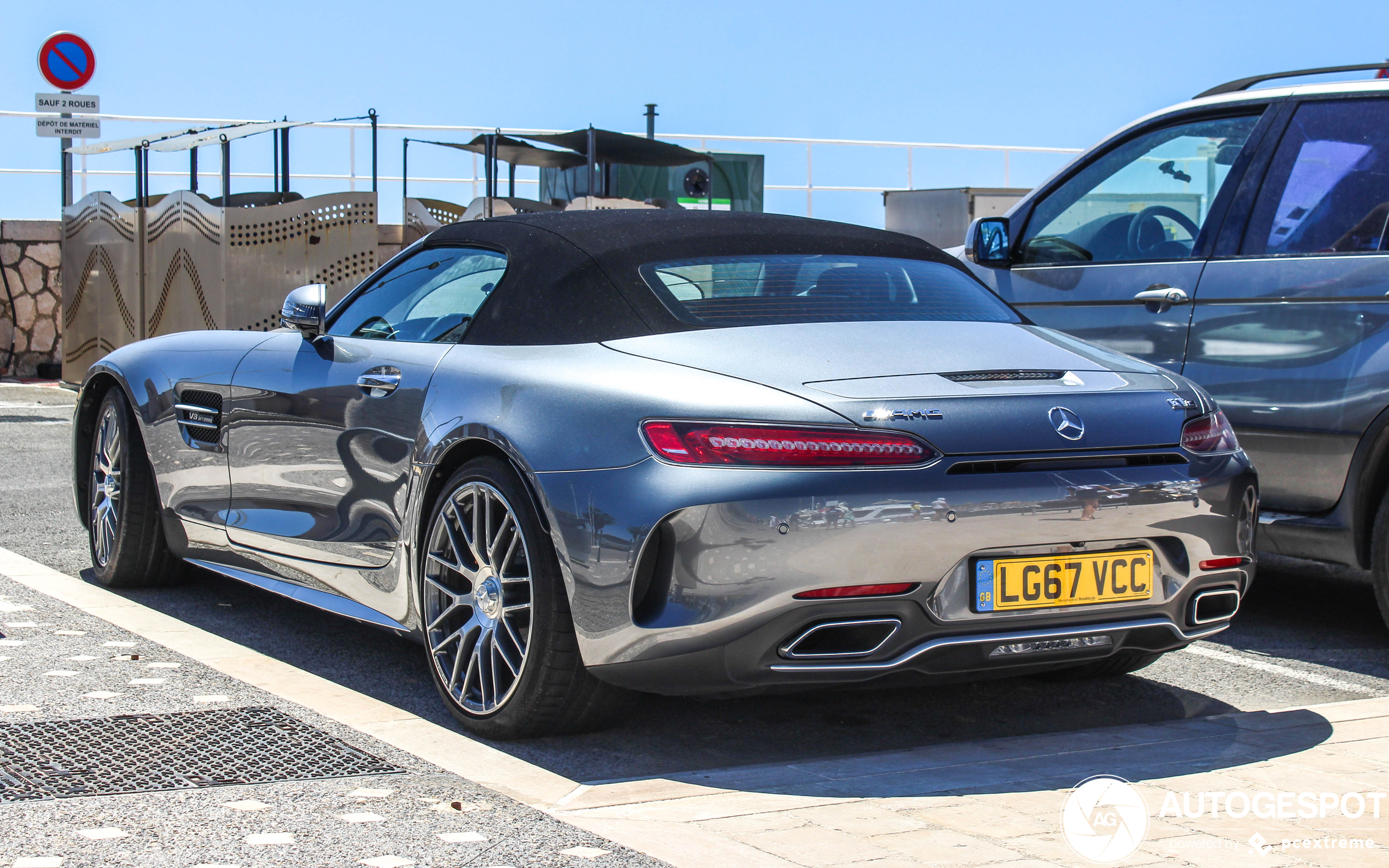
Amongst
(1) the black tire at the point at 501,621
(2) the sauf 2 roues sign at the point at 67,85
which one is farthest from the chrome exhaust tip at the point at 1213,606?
(2) the sauf 2 roues sign at the point at 67,85

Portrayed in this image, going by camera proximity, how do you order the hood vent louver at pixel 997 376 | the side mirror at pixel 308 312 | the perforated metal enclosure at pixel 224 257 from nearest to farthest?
the hood vent louver at pixel 997 376, the side mirror at pixel 308 312, the perforated metal enclosure at pixel 224 257

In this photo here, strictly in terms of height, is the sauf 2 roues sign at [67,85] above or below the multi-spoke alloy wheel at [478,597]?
above

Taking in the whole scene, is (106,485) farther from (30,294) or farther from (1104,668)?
(30,294)

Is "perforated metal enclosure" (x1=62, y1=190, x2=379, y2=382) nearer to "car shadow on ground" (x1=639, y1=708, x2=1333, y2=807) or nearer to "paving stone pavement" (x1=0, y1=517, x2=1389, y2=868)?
"paving stone pavement" (x1=0, y1=517, x2=1389, y2=868)

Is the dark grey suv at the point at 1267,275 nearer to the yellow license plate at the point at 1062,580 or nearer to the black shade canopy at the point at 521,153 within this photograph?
the yellow license plate at the point at 1062,580

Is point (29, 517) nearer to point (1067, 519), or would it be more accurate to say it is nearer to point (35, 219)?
point (1067, 519)

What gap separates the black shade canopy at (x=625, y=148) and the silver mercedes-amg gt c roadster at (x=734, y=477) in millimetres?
13533

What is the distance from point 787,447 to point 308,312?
2028 mm

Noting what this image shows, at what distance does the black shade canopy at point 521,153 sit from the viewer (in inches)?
719

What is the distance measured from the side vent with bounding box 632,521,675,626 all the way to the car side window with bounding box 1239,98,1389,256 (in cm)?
280

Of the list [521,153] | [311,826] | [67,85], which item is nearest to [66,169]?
[67,85]

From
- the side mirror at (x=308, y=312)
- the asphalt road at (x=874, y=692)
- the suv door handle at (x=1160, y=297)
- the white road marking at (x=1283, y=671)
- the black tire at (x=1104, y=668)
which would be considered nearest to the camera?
the asphalt road at (x=874, y=692)

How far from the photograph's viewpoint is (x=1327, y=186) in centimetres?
536

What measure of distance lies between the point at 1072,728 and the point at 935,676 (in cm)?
72
